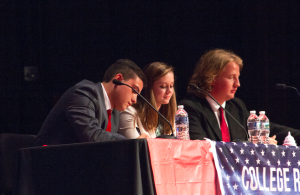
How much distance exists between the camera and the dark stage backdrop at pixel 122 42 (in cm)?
427

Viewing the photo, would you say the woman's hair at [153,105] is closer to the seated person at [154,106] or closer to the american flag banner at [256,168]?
the seated person at [154,106]

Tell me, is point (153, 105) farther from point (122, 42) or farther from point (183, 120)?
point (122, 42)

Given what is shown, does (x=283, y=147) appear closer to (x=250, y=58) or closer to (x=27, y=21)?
(x=250, y=58)

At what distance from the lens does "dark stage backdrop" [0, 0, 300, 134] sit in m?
4.27

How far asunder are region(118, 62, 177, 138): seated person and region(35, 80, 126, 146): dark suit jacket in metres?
0.74

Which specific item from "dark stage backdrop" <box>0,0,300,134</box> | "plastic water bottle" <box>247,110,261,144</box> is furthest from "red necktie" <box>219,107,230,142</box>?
"dark stage backdrop" <box>0,0,300,134</box>

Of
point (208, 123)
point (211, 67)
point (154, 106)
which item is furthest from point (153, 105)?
point (211, 67)

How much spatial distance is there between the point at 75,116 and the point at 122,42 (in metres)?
2.54

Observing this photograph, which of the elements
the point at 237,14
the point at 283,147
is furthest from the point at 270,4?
the point at 283,147

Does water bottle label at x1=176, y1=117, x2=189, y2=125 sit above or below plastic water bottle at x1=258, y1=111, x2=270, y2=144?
above

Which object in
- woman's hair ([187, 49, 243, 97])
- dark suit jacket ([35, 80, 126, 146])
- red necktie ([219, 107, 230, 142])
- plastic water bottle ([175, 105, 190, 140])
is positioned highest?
woman's hair ([187, 49, 243, 97])

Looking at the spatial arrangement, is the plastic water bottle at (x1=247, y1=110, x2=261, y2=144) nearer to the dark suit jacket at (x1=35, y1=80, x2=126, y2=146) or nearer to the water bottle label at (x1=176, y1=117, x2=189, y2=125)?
the water bottle label at (x1=176, y1=117, x2=189, y2=125)

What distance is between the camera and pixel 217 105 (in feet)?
10.2

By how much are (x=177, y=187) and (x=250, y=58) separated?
117 inches
